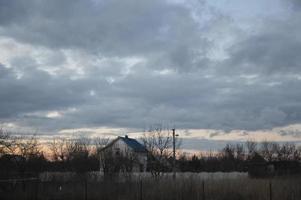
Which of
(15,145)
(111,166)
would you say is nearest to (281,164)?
(111,166)

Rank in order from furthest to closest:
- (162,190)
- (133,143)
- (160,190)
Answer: (133,143) → (160,190) → (162,190)

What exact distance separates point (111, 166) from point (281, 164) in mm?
30209

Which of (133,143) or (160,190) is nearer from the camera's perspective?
(160,190)

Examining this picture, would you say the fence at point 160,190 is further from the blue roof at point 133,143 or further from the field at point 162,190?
the blue roof at point 133,143

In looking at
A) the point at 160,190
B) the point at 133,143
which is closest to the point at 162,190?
the point at 160,190

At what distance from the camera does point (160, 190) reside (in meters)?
32.9

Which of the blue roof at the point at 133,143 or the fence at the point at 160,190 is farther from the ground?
the blue roof at the point at 133,143

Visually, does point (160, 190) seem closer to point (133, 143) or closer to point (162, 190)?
point (162, 190)

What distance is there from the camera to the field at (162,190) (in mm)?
29094

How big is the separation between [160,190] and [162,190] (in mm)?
183

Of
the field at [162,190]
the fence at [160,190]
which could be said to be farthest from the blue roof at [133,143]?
the fence at [160,190]

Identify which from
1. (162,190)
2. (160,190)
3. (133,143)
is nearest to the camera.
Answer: (162,190)

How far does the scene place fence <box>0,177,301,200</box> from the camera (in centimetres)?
2912

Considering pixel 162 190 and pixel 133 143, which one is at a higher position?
pixel 133 143
